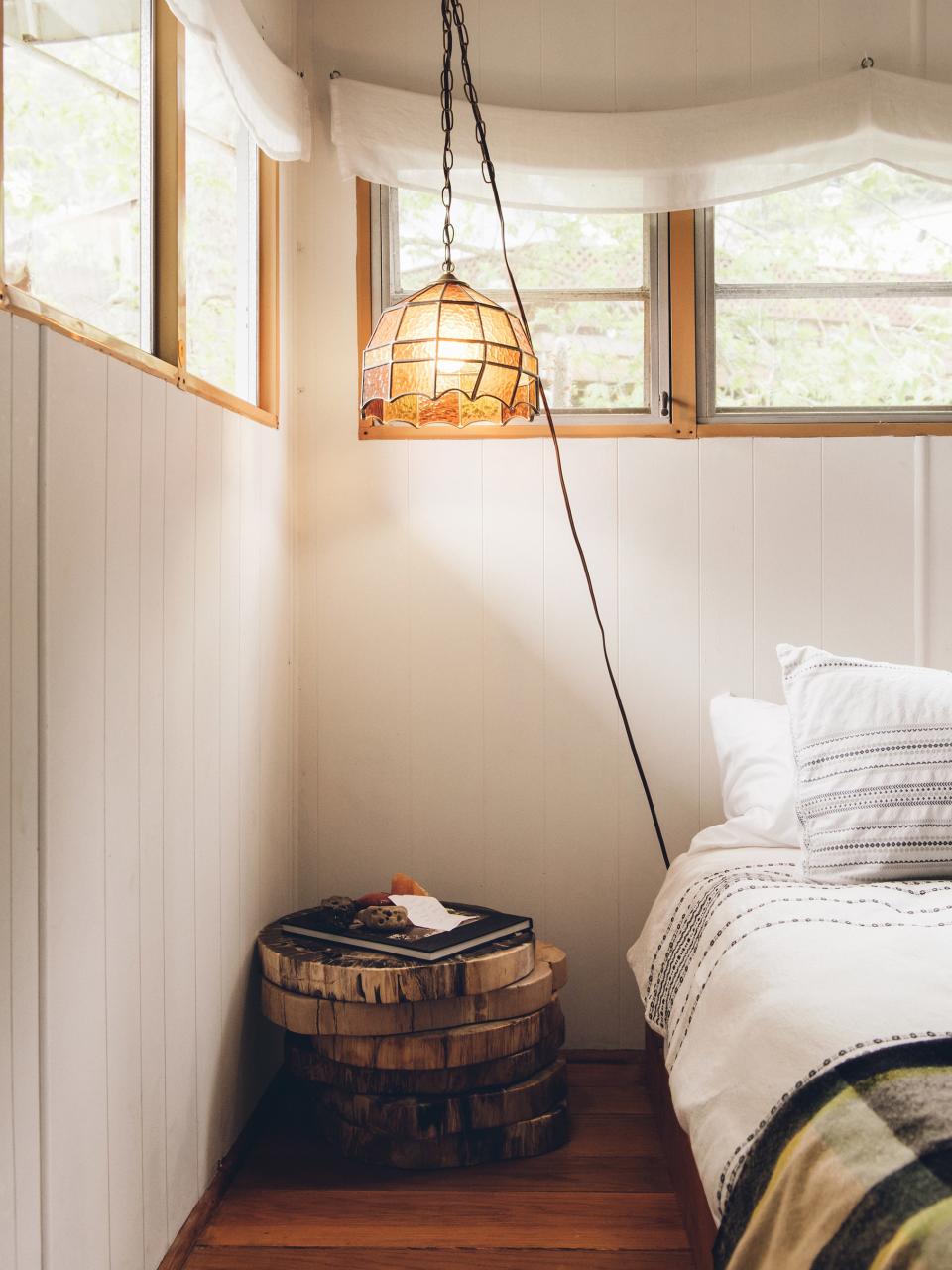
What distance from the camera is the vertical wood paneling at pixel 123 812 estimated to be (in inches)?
54.9

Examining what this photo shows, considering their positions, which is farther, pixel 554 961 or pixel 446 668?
pixel 446 668

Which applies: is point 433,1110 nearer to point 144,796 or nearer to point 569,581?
point 144,796

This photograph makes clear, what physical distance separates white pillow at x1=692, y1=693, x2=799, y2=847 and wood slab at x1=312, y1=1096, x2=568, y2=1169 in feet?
2.19

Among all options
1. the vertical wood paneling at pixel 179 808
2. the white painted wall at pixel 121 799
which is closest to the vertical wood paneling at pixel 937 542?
the white painted wall at pixel 121 799

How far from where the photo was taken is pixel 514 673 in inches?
96.6

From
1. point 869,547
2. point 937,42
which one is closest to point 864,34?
point 937,42

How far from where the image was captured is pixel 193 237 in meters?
1.88

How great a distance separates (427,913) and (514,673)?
0.63m

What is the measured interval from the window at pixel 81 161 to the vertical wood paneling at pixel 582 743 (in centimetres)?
112

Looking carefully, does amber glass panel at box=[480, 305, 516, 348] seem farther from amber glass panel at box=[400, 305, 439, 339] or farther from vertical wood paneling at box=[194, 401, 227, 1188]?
vertical wood paneling at box=[194, 401, 227, 1188]

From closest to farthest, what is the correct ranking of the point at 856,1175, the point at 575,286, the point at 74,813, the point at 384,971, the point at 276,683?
the point at 856,1175 → the point at 74,813 → the point at 384,971 → the point at 276,683 → the point at 575,286

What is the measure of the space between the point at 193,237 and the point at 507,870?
5.11 ft

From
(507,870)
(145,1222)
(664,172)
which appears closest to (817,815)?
(507,870)

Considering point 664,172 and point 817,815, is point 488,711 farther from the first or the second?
point 664,172
